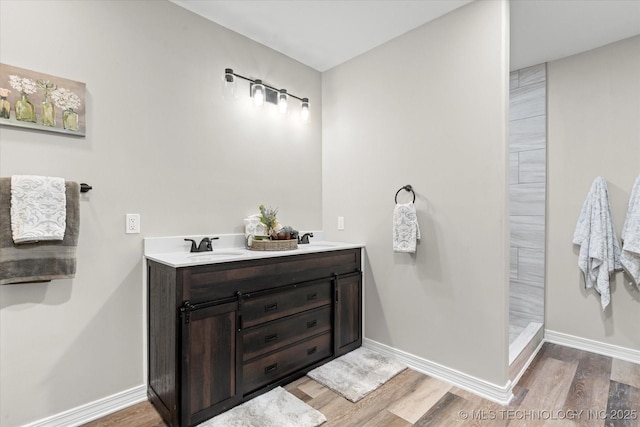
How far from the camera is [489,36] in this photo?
2055 millimetres

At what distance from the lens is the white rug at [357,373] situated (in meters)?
2.11

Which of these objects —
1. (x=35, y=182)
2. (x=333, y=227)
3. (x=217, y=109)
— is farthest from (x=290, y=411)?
(x=217, y=109)

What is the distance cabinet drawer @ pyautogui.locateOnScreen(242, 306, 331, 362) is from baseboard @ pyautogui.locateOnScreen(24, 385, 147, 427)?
729mm

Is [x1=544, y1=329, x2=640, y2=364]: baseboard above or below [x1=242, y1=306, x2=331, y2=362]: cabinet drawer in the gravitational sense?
below

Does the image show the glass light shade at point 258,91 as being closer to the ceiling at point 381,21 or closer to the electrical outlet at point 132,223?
the ceiling at point 381,21

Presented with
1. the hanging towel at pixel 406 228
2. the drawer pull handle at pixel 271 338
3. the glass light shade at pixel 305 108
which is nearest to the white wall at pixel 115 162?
the glass light shade at pixel 305 108

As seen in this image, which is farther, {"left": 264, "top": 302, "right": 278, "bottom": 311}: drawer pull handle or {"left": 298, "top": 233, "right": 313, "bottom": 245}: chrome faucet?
{"left": 298, "top": 233, "right": 313, "bottom": 245}: chrome faucet

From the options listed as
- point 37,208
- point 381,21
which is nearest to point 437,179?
point 381,21

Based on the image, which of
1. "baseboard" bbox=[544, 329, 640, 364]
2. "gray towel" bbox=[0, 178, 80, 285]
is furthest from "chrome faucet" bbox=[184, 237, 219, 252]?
"baseboard" bbox=[544, 329, 640, 364]

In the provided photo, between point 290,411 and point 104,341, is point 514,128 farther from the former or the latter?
point 104,341

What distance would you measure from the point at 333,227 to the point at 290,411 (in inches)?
64.3

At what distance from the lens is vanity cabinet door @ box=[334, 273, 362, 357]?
2539 millimetres

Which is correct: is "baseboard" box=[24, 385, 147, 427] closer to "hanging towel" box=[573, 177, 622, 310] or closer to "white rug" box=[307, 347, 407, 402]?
"white rug" box=[307, 347, 407, 402]

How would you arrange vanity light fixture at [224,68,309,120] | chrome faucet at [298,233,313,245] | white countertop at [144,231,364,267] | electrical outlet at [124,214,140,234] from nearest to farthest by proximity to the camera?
white countertop at [144,231,364,267]
electrical outlet at [124,214,140,234]
vanity light fixture at [224,68,309,120]
chrome faucet at [298,233,313,245]
